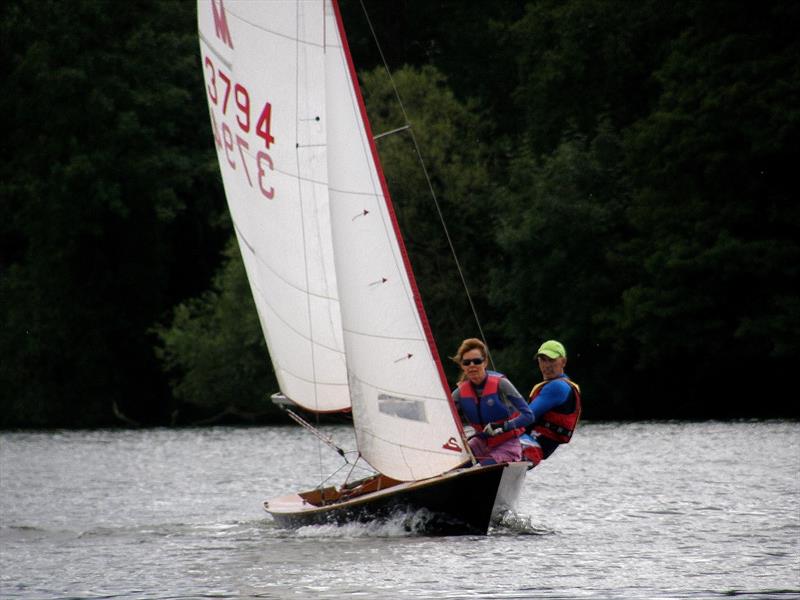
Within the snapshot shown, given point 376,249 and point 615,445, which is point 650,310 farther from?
point 376,249

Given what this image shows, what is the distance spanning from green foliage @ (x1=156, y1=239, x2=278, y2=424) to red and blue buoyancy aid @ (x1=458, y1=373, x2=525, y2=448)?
27364 mm

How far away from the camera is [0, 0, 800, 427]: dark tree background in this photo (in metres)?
36.9

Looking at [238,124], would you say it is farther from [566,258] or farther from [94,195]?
Result: [94,195]

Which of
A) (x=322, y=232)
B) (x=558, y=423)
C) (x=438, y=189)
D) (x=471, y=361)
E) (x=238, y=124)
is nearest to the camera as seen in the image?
(x=471, y=361)

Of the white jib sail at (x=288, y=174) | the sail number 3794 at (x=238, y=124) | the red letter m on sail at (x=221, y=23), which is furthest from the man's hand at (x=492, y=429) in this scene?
the red letter m on sail at (x=221, y=23)

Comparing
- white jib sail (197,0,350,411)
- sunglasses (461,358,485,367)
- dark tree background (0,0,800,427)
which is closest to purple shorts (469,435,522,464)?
sunglasses (461,358,485,367)

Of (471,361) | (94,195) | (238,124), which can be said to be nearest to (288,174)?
(238,124)

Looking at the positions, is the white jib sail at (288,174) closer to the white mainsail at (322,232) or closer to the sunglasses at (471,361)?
the white mainsail at (322,232)

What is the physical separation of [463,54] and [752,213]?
16.2 m

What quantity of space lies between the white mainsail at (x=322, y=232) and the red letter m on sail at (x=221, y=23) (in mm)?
18

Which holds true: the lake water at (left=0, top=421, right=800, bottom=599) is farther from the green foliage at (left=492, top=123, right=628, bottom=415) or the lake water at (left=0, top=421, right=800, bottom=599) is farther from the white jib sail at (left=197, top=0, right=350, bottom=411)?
the green foliage at (left=492, top=123, right=628, bottom=415)

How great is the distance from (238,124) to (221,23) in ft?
3.03

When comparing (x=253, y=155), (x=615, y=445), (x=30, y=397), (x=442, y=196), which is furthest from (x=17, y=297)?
(x=253, y=155)

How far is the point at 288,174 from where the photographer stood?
52.6 feet
